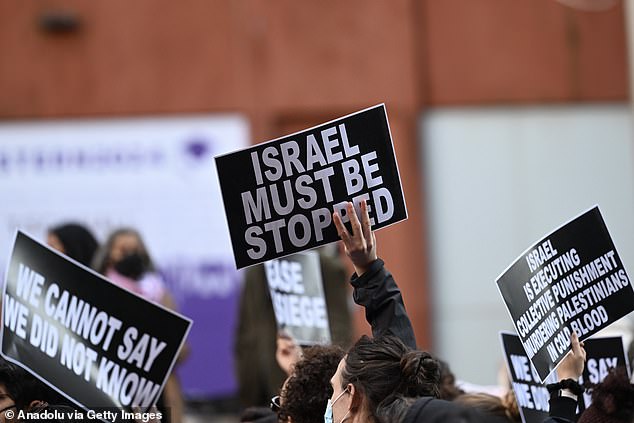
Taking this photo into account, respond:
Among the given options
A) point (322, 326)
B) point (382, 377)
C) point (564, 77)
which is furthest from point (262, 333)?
point (564, 77)

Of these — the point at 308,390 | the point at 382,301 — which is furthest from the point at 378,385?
the point at 382,301

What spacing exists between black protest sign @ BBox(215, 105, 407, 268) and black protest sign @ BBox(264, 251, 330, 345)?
913 mm

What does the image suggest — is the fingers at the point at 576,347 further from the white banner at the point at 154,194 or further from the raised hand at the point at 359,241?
the white banner at the point at 154,194

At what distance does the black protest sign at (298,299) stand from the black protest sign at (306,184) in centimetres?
91

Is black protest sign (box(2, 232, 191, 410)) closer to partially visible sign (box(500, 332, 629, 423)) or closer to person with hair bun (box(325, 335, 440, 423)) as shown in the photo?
person with hair bun (box(325, 335, 440, 423))

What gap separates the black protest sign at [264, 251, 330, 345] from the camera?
558 centimetres

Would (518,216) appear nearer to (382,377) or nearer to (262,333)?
(262,333)

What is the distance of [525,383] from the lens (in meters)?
4.81

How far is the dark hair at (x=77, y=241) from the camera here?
6.61 meters

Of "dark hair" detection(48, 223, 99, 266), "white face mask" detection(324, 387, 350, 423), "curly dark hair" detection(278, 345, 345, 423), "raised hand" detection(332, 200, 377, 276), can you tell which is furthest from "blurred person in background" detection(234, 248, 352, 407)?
"white face mask" detection(324, 387, 350, 423)

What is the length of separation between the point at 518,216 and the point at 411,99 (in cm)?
132

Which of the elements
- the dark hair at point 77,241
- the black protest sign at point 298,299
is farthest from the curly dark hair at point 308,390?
the dark hair at point 77,241

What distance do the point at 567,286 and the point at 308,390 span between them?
37.4 inches

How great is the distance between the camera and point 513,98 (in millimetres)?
11383
